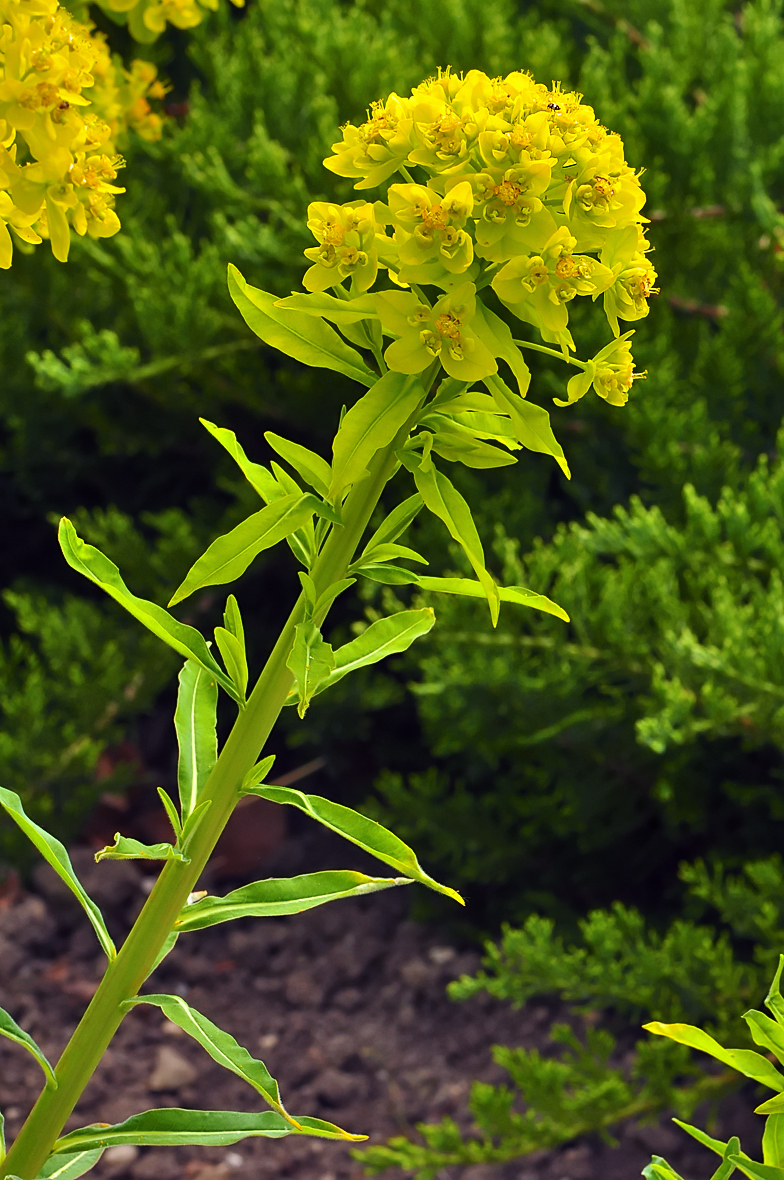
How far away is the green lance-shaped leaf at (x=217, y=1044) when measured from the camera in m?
0.92

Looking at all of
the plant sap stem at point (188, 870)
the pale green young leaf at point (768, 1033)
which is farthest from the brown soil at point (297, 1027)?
the pale green young leaf at point (768, 1033)

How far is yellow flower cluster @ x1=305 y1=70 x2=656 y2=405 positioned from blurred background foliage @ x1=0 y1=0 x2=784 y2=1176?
1140 mm

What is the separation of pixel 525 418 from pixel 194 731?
0.45 metres

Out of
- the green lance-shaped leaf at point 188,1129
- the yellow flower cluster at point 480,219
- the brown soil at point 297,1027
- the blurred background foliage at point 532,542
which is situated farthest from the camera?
the brown soil at point 297,1027

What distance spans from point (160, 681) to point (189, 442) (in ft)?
2.19

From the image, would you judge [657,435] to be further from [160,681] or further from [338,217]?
[338,217]

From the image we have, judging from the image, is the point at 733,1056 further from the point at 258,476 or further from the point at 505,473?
the point at 505,473

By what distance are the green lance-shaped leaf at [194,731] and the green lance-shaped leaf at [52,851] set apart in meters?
0.10

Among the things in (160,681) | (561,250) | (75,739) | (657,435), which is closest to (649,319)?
(657,435)

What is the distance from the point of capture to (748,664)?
6.16 feet

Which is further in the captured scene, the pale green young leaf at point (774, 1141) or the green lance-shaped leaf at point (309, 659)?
the pale green young leaf at point (774, 1141)

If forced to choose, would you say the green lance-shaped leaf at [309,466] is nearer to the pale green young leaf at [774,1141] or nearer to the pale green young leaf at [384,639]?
the pale green young leaf at [384,639]

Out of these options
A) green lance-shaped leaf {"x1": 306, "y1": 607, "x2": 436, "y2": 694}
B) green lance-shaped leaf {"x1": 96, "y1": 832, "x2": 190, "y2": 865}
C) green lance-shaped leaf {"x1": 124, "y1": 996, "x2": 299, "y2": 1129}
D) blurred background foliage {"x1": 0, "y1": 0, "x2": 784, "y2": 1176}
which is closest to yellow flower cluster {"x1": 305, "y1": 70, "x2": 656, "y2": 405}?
green lance-shaped leaf {"x1": 306, "y1": 607, "x2": 436, "y2": 694}

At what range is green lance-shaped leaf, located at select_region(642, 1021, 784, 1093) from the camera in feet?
2.86
